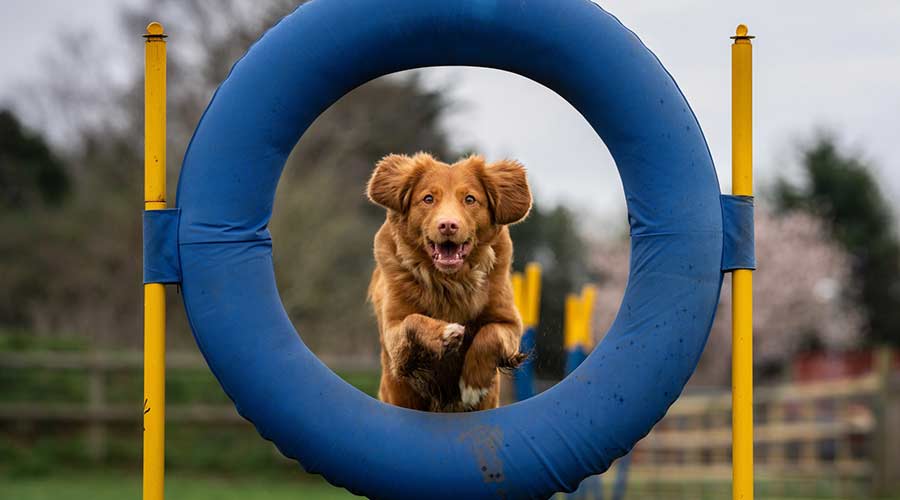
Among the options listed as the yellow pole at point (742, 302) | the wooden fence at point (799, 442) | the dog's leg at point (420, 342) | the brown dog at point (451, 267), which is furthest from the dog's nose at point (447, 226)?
the wooden fence at point (799, 442)

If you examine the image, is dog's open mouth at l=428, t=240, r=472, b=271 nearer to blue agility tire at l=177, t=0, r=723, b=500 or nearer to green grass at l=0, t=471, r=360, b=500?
blue agility tire at l=177, t=0, r=723, b=500

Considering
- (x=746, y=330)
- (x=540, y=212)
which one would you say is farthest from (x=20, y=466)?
(x=540, y=212)

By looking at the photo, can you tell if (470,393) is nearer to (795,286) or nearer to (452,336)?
(452,336)

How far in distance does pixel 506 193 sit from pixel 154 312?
134 centimetres

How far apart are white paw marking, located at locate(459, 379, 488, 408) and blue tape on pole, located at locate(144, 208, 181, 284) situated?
1096 mm

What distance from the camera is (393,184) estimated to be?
4176 millimetres

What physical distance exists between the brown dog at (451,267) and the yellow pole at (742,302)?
30.1 inches

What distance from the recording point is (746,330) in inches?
153

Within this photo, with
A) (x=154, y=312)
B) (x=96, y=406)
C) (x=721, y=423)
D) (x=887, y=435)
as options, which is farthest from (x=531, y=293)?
(x=721, y=423)

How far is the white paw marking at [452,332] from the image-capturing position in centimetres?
379

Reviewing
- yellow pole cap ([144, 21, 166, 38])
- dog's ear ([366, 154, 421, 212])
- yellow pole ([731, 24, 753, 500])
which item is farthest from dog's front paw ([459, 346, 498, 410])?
yellow pole cap ([144, 21, 166, 38])

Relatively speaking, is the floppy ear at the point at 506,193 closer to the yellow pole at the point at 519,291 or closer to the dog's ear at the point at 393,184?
the dog's ear at the point at 393,184

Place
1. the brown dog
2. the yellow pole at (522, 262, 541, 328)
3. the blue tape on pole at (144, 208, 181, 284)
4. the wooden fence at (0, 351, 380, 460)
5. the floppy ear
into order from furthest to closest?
the wooden fence at (0, 351, 380, 460) < the yellow pole at (522, 262, 541, 328) < the floppy ear < the brown dog < the blue tape on pole at (144, 208, 181, 284)

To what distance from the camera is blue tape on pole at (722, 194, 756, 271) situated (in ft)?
12.8
